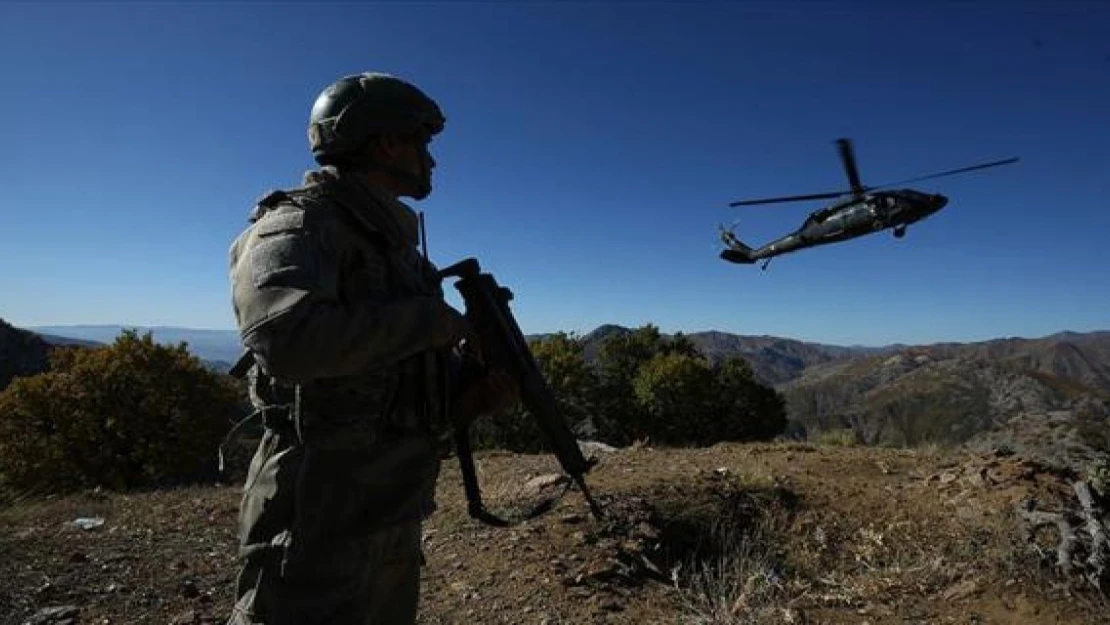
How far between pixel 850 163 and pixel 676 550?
13107 mm

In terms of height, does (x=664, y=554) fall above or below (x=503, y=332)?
below

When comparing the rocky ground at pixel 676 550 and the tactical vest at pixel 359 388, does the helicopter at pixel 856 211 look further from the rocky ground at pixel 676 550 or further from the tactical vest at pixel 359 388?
the tactical vest at pixel 359 388

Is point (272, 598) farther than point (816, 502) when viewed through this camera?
No

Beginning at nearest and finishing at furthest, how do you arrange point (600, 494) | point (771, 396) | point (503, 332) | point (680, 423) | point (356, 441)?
point (356, 441) → point (503, 332) → point (600, 494) → point (680, 423) → point (771, 396)

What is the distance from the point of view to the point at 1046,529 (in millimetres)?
6156

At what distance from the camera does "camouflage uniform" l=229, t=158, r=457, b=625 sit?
1867 mm

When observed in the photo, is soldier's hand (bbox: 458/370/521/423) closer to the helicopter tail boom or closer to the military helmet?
the military helmet

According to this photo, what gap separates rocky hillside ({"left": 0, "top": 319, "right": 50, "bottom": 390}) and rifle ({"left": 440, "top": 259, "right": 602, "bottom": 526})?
50548 mm

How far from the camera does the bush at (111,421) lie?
21828 mm

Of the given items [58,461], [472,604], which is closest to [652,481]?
[472,604]

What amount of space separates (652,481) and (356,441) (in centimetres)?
702

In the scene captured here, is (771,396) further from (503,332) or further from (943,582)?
(503,332)

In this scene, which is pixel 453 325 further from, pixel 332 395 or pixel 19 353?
pixel 19 353

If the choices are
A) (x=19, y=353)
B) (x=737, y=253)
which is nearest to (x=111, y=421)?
(x=737, y=253)
